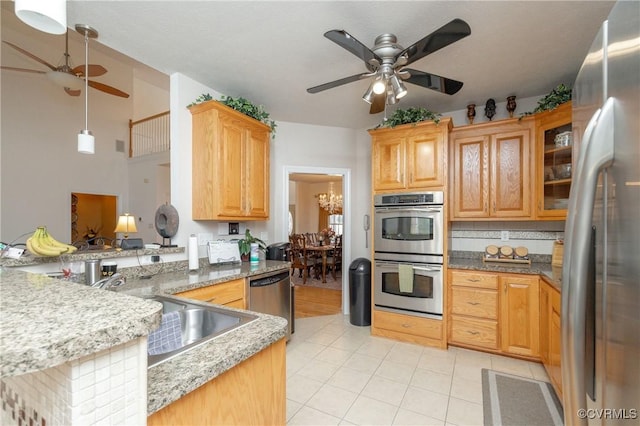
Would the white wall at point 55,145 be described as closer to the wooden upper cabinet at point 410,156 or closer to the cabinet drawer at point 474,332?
the wooden upper cabinet at point 410,156

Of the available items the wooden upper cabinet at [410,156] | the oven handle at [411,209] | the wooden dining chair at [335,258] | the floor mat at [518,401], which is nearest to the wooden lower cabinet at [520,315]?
the floor mat at [518,401]

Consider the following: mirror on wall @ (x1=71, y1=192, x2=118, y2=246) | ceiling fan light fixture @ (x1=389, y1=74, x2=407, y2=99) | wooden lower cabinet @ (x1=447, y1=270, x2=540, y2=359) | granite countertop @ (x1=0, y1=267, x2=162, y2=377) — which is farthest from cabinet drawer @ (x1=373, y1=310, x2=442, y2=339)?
mirror on wall @ (x1=71, y1=192, x2=118, y2=246)

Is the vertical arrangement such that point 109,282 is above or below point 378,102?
below

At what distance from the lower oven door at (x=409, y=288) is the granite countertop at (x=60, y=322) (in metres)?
2.79

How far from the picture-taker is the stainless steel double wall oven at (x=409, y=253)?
116 inches

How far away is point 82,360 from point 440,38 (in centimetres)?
196

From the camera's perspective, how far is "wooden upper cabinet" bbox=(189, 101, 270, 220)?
2.63 meters

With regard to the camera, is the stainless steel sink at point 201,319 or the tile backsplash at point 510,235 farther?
the tile backsplash at point 510,235

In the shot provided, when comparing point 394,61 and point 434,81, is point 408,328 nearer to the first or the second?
point 434,81

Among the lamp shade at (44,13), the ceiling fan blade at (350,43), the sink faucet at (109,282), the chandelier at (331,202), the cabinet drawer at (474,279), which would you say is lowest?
the cabinet drawer at (474,279)

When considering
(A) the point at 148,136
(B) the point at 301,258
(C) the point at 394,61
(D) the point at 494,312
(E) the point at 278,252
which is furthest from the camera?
(A) the point at 148,136

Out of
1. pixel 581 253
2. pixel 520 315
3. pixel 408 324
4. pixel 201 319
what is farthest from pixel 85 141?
pixel 520 315

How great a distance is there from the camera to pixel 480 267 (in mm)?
2811

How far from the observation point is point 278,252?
3275 millimetres
